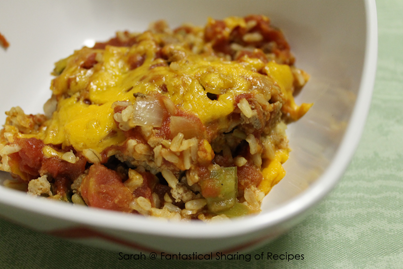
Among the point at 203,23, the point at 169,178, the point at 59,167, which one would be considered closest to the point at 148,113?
the point at 169,178

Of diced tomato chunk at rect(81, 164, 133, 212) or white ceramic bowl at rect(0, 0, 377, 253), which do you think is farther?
diced tomato chunk at rect(81, 164, 133, 212)

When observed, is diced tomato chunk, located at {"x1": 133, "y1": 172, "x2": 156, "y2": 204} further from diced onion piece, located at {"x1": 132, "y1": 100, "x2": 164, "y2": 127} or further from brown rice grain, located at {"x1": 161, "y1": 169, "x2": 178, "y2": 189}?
diced onion piece, located at {"x1": 132, "y1": 100, "x2": 164, "y2": 127}

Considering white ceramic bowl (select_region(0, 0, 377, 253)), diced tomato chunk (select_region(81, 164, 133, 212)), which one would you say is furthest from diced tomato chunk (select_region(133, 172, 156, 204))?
white ceramic bowl (select_region(0, 0, 377, 253))

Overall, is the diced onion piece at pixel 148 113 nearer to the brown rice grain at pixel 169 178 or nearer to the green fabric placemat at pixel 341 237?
the brown rice grain at pixel 169 178

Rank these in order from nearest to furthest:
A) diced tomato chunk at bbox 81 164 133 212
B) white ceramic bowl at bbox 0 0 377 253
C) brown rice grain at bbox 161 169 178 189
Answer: white ceramic bowl at bbox 0 0 377 253, diced tomato chunk at bbox 81 164 133 212, brown rice grain at bbox 161 169 178 189

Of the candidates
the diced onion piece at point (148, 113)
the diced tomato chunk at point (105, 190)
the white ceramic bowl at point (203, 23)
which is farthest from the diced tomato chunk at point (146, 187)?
the white ceramic bowl at point (203, 23)

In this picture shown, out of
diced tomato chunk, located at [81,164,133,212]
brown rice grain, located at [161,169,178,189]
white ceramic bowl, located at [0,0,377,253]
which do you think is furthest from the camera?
brown rice grain, located at [161,169,178,189]

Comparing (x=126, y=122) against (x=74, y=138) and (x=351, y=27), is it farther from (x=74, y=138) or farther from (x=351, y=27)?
(x=351, y=27)
